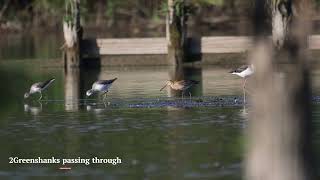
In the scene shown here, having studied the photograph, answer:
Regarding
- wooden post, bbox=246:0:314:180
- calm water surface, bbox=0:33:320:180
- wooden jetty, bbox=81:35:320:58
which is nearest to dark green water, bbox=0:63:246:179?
calm water surface, bbox=0:33:320:180

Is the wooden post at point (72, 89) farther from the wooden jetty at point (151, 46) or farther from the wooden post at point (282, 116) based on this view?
the wooden post at point (282, 116)

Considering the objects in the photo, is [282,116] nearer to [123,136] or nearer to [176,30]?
[123,136]

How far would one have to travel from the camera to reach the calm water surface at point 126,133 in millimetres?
11945

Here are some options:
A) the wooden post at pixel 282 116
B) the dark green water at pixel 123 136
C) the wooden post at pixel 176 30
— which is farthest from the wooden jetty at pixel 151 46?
the wooden post at pixel 282 116

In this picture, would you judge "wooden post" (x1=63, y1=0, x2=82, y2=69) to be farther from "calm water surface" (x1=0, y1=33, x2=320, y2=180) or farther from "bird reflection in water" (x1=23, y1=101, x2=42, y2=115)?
"bird reflection in water" (x1=23, y1=101, x2=42, y2=115)

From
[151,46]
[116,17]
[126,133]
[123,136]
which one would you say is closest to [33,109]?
[126,133]

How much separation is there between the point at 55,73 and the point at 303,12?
74.7ft

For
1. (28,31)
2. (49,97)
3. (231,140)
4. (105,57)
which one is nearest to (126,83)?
(49,97)

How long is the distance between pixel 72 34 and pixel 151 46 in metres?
2.51

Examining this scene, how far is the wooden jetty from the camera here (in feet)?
96.0

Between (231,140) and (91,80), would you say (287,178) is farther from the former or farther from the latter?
(91,80)

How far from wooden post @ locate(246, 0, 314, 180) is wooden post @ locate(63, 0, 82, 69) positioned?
22.8 meters

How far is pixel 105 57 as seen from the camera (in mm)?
29703

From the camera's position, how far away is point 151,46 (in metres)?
29.7
